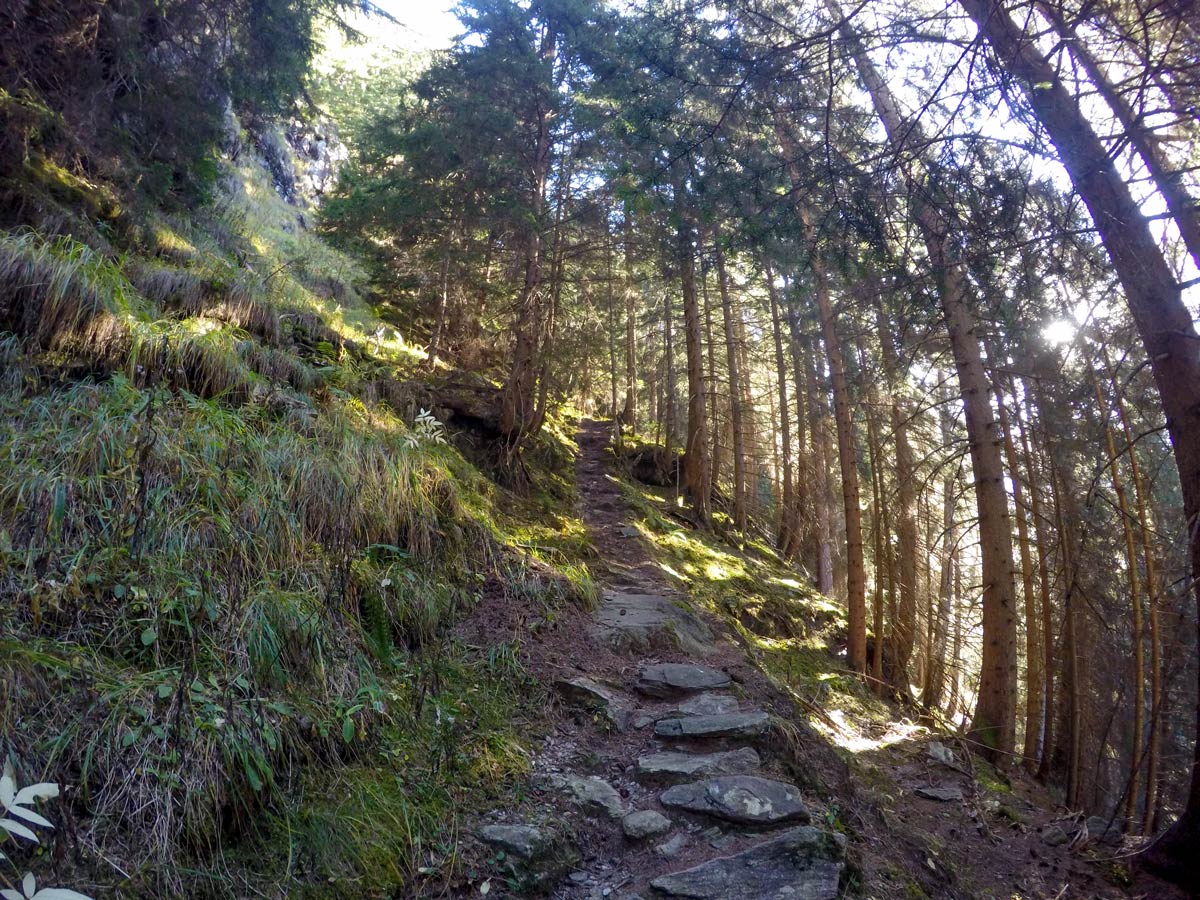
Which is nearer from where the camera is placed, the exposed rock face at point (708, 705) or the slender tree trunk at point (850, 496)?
the exposed rock face at point (708, 705)

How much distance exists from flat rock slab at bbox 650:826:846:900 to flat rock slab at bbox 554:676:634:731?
4.50ft

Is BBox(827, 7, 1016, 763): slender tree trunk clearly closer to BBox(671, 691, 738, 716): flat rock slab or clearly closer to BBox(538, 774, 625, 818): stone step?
BBox(671, 691, 738, 716): flat rock slab

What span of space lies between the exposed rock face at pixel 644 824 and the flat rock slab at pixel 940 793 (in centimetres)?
344

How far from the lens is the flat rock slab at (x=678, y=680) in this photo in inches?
218

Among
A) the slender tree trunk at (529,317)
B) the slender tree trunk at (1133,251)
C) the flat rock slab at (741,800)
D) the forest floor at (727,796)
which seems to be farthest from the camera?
the slender tree trunk at (529,317)

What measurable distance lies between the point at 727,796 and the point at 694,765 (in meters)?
0.38

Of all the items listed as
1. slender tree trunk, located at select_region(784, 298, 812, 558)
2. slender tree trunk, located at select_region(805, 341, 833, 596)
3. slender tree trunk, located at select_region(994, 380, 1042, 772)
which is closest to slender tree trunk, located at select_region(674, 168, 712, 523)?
slender tree trunk, located at select_region(805, 341, 833, 596)

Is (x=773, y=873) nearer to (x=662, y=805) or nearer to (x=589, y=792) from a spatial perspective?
(x=662, y=805)

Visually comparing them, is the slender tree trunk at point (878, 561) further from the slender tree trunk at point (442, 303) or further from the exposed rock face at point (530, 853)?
the slender tree trunk at point (442, 303)

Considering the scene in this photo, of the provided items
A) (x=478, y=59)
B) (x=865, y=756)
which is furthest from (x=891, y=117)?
(x=865, y=756)

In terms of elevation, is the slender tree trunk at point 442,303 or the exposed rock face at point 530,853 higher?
the slender tree trunk at point 442,303

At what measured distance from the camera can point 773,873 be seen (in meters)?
3.65

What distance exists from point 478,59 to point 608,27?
6.61ft

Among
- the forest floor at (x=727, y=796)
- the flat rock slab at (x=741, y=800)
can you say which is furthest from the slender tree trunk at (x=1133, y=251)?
the flat rock slab at (x=741, y=800)
